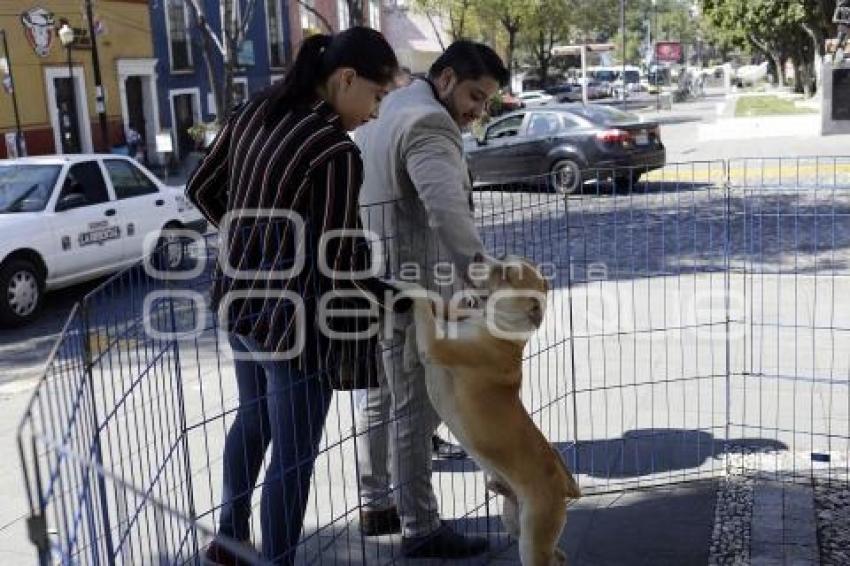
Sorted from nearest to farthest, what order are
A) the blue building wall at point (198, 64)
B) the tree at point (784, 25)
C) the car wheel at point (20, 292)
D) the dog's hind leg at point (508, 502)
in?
1. the dog's hind leg at point (508, 502)
2. the car wheel at point (20, 292)
3. the blue building wall at point (198, 64)
4. the tree at point (784, 25)

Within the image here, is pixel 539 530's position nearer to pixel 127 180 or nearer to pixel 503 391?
pixel 503 391

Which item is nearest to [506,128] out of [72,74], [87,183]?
[87,183]

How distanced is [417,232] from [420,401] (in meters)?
0.65

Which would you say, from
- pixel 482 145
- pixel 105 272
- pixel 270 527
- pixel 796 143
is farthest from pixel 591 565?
pixel 796 143

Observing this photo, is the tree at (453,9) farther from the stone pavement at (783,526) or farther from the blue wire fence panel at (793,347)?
the stone pavement at (783,526)

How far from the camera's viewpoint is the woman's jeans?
119 inches

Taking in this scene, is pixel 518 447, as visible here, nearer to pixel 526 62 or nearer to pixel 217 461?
pixel 217 461

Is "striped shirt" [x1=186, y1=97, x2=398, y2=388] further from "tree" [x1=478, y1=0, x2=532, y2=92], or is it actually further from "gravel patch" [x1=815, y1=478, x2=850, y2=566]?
"tree" [x1=478, y1=0, x2=532, y2=92]

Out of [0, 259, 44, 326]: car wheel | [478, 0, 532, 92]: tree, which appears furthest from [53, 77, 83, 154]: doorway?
[478, 0, 532, 92]: tree

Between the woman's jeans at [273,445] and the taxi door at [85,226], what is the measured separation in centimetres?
668

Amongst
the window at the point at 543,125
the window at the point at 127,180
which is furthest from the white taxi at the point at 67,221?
the window at the point at 543,125

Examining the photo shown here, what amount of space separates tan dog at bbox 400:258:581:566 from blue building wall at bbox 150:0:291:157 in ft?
83.4

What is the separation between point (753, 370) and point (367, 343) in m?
3.72

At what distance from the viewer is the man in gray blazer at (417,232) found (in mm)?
3414
